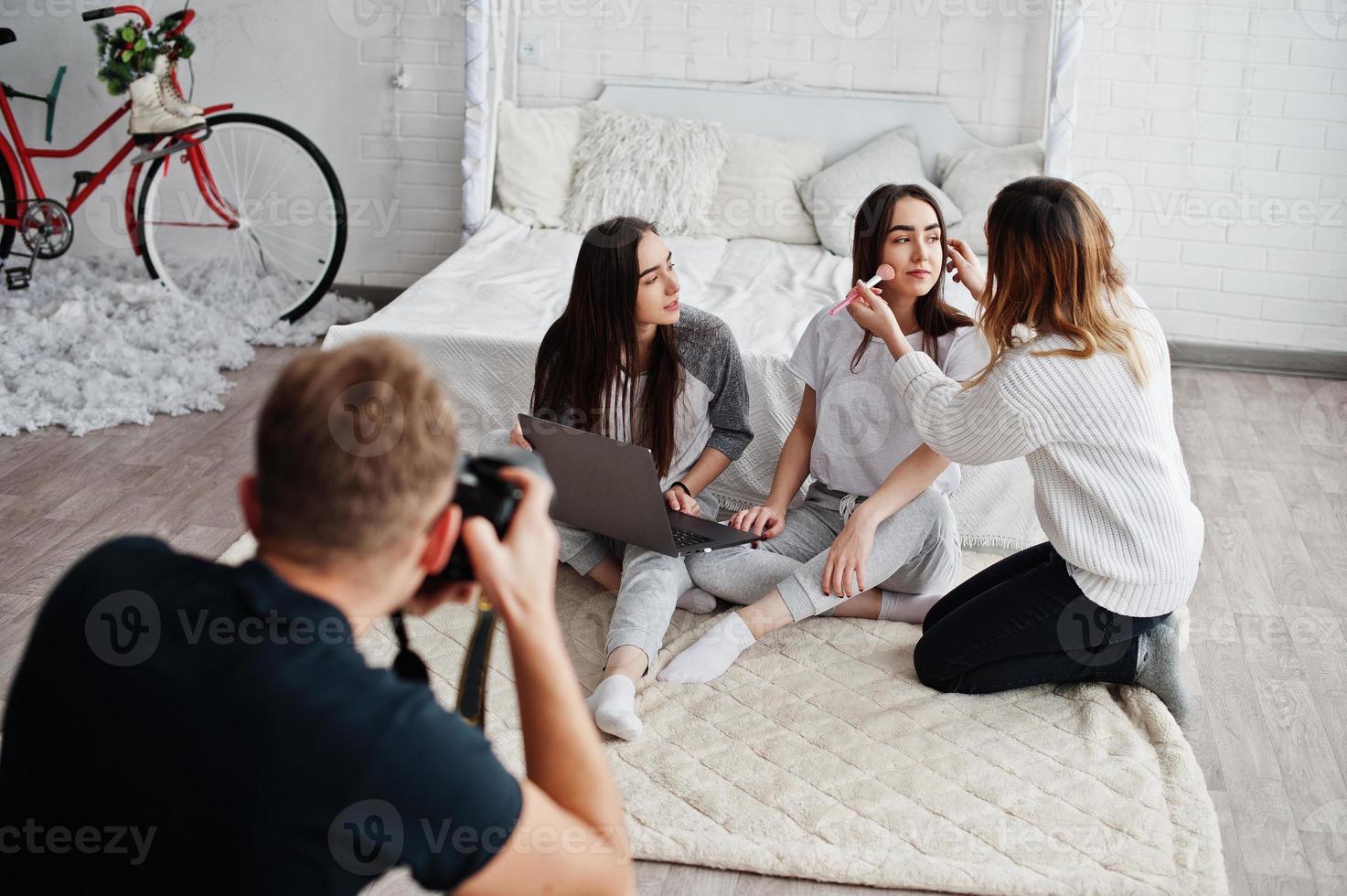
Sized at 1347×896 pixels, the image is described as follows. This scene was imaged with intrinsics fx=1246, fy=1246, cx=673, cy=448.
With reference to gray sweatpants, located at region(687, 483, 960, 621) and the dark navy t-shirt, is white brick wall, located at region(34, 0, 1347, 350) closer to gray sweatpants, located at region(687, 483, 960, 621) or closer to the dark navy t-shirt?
gray sweatpants, located at region(687, 483, 960, 621)

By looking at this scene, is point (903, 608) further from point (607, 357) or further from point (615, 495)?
point (607, 357)

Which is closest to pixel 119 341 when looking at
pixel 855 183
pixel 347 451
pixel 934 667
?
pixel 855 183

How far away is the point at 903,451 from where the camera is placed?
2.27 m

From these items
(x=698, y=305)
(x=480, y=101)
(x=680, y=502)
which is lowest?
(x=680, y=502)

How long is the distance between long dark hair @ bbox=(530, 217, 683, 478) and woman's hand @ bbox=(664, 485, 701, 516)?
0.21ft

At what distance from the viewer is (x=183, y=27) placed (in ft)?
13.1

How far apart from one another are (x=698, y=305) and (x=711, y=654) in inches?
49.2

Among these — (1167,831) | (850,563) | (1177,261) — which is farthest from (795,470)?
(1177,261)

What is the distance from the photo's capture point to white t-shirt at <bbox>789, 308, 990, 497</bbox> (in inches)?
89.3

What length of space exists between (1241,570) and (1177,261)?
5.84ft

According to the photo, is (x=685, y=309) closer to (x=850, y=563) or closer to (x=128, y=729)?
(x=850, y=563)

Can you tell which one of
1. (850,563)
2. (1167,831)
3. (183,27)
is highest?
(183,27)

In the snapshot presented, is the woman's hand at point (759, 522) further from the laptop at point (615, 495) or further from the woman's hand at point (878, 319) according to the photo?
the woman's hand at point (878, 319)

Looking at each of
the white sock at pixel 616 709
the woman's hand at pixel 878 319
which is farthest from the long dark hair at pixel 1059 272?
the white sock at pixel 616 709
